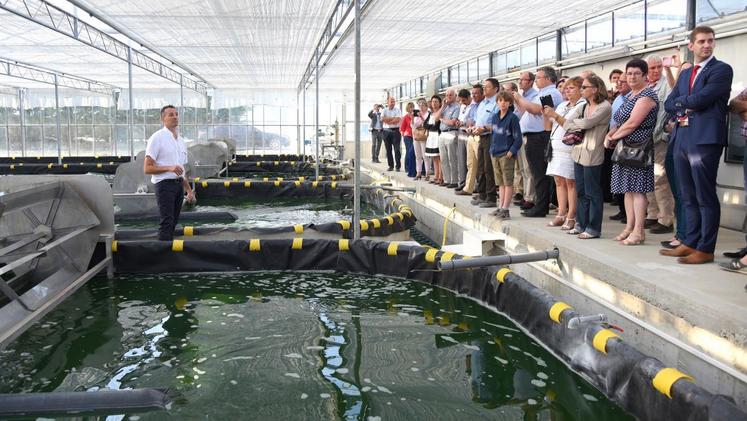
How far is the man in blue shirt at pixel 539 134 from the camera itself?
669cm

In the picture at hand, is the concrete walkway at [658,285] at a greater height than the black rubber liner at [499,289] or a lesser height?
greater

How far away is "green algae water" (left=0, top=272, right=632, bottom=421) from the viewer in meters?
3.62

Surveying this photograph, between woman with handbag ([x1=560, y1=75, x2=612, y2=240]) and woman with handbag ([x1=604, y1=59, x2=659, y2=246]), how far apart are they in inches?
7.8

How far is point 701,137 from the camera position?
449 cm

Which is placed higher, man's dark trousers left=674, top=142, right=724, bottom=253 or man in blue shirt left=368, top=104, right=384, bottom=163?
man in blue shirt left=368, top=104, right=384, bottom=163

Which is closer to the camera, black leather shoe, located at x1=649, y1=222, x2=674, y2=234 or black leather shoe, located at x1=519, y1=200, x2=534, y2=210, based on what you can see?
black leather shoe, located at x1=649, y1=222, x2=674, y2=234

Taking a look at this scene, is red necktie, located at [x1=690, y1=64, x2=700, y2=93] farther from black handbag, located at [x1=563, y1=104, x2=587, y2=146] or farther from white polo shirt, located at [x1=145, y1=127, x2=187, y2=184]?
white polo shirt, located at [x1=145, y1=127, x2=187, y2=184]

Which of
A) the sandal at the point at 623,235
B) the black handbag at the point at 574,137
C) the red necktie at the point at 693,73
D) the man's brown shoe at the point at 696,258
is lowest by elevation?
the man's brown shoe at the point at 696,258

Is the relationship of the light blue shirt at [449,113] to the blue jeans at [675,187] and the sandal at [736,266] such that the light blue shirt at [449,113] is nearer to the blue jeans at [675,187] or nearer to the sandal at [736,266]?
the blue jeans at [675,187]

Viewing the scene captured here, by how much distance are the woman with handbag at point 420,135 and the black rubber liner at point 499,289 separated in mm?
5144

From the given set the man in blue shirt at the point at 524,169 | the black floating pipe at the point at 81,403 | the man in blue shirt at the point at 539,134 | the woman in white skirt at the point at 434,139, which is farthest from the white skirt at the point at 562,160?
the woman in white skirt at the point at 434,139

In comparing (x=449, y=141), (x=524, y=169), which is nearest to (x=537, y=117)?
(x=524, y=169)

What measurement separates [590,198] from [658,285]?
1.83 metres

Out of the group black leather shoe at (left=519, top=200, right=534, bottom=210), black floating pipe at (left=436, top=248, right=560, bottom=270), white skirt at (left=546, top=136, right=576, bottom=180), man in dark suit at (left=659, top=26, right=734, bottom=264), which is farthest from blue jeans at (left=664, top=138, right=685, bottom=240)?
black leather shoe at (left=519, top=200, right=534, bottom=210)
